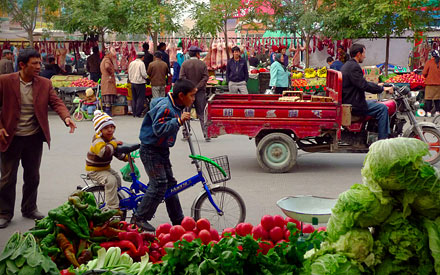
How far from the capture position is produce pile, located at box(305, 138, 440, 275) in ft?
10.1

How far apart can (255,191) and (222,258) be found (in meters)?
5.39

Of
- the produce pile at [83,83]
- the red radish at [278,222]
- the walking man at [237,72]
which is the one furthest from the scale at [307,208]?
the produce pile at [83,83]

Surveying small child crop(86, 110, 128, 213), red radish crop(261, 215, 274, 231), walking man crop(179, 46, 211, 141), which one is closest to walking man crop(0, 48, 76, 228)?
small child crop(86, 110, 128, 213)

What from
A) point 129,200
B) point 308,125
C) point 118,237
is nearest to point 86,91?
point 308,125

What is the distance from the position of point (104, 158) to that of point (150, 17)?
1314 centimetres

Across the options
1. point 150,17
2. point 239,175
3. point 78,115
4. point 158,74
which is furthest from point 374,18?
point 239,175

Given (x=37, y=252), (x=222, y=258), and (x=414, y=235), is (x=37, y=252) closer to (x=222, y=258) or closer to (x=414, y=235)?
(x=222, y=258)

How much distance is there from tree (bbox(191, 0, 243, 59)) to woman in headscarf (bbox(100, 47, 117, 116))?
11.7 ft

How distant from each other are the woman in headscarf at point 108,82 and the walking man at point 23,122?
993 centimetres

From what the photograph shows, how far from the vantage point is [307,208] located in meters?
4.13

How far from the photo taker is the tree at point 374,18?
17266 mm

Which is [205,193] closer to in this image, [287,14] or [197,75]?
[197,75]

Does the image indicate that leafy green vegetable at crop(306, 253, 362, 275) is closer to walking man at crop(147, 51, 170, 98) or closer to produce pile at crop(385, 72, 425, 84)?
walking man at crop(147, 51, 170, 98)

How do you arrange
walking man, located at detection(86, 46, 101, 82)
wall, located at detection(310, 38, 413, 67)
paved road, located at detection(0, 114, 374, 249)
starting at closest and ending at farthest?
paved road, located at detection(0, 114, 374, 249)
walking man, located at detection(86, 46, 101, 82)
wall, located at detection(310, 38, 413, 67)
